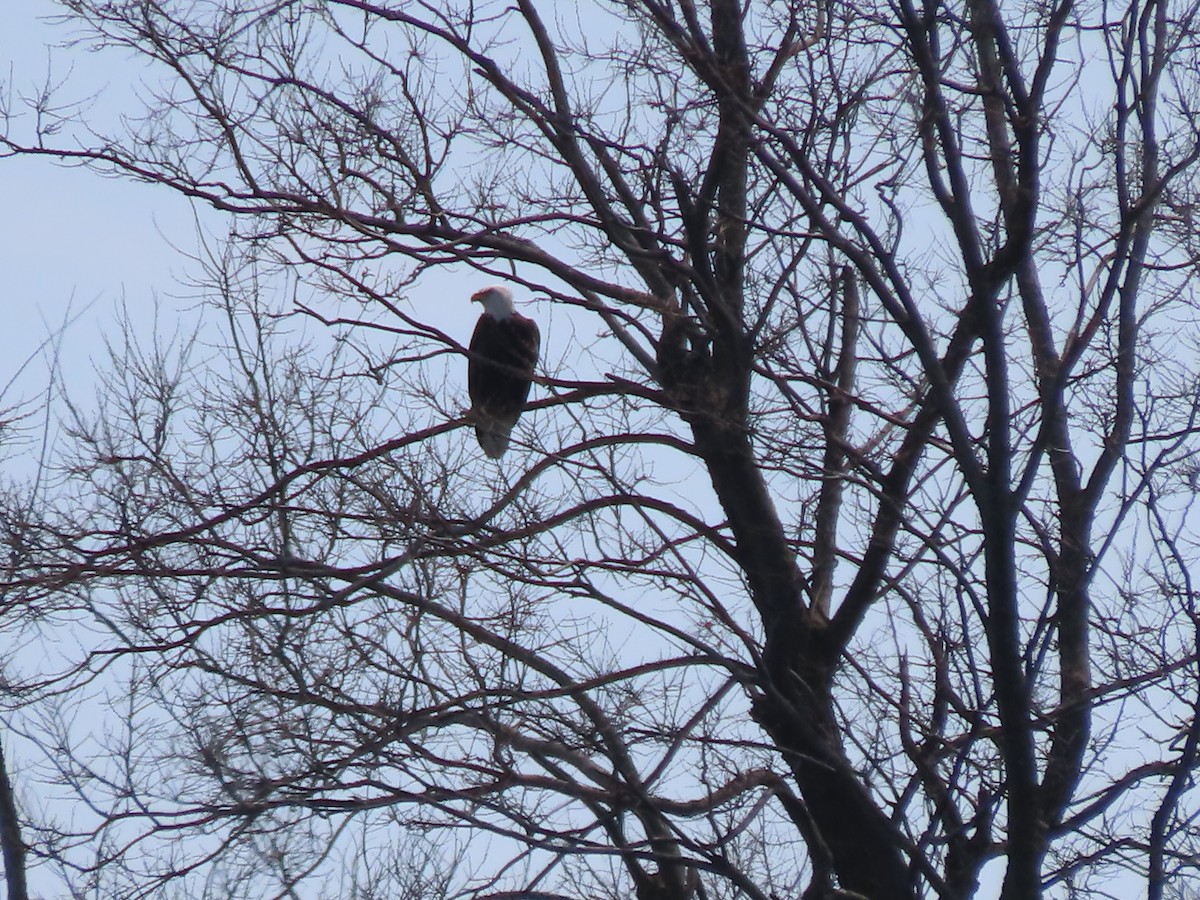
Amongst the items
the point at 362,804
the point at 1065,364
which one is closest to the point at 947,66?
the point at 1065,364

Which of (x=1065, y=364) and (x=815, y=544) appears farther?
(x=815, y=544)

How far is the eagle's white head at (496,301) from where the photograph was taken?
6977mm

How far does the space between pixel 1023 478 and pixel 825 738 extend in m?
1.39

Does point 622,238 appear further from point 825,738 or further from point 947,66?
point 825,738

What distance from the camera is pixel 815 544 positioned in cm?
497

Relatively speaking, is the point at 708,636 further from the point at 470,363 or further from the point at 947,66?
the point at 470,363

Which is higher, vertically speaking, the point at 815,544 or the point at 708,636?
the point at 815,544

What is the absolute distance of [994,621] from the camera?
337cm

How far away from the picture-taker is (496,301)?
23.1ft

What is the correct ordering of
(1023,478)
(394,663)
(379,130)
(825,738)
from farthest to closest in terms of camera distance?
(379,130) → (825,738) → (394,663) → (1023,478)

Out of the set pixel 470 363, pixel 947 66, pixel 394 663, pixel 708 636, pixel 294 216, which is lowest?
pixel 394 663

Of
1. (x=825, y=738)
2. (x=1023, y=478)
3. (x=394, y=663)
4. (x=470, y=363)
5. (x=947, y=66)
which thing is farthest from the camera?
(x=470, y=363)

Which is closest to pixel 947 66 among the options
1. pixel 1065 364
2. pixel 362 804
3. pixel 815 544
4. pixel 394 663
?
pixel 1065 364

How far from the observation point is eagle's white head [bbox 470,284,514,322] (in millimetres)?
6977
